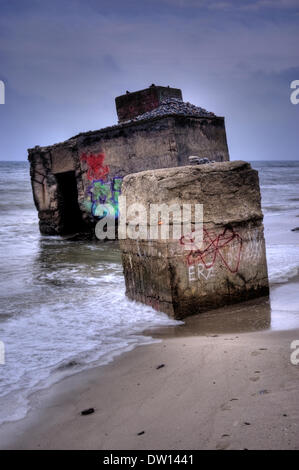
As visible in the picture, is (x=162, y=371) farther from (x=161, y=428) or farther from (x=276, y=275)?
(x=276, y=275)

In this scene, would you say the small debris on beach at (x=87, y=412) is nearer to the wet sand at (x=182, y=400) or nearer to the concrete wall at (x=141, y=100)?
the wet sand at (x=182, y=400)

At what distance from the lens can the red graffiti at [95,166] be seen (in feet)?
32.6

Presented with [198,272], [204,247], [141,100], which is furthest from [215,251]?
[141,100]

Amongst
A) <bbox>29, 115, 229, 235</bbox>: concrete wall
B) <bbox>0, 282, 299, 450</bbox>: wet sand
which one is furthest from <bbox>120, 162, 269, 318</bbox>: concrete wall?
<bbox>29, 115, 229, 235</bbox>: concrete wall

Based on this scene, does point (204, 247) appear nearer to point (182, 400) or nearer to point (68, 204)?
point (182, 400)

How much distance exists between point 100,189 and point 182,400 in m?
8.50

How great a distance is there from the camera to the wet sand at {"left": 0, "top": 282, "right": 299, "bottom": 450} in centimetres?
167

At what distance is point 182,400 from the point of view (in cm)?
200

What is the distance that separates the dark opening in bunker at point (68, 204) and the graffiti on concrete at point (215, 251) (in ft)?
27.0

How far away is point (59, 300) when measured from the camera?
480 cm

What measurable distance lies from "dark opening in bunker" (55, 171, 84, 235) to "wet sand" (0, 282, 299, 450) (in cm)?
910

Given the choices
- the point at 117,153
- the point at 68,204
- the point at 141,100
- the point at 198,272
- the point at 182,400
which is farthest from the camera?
the point at 68,204

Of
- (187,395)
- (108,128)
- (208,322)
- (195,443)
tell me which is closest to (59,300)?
(208,322)

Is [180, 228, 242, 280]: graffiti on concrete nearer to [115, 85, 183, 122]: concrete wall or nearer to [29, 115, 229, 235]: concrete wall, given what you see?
[29, 115, 229, 235]: concrete wall
